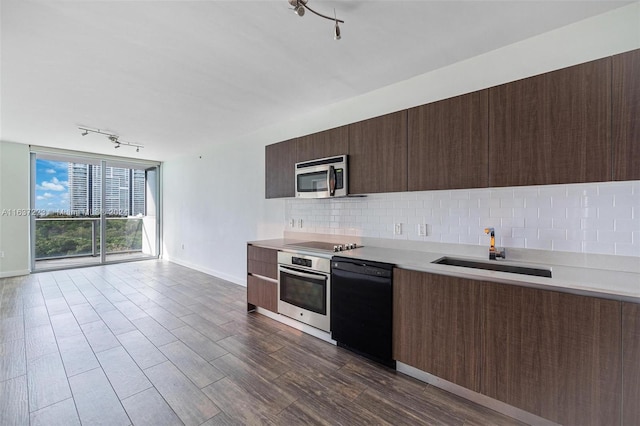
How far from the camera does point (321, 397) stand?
74.0 inches

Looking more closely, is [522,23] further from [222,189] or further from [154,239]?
[154,239]

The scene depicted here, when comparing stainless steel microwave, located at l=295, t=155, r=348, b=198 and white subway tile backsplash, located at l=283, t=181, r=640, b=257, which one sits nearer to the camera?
white subway tile backsplash, located at l=283, t=181, r=640, b=257

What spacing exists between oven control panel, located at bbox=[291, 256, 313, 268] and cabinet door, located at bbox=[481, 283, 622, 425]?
1.57 metres

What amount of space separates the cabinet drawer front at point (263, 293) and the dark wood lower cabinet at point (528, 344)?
63.7 inches

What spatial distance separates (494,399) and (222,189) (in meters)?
4.86

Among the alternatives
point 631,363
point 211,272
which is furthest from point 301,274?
point 211,272

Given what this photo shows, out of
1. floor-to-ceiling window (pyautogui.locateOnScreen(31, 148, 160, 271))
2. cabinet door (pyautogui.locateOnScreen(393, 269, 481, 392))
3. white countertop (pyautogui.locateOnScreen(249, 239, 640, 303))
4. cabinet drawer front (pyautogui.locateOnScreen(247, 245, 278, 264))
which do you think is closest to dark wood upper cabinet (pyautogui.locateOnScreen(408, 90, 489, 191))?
white countertop (pyautogui.locateOnScreen(249, 239, 640, 303))

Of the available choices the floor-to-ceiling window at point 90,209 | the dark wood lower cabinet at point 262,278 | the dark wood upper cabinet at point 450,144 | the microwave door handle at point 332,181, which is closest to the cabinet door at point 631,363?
the dark wood upper cabinet at point 450,144

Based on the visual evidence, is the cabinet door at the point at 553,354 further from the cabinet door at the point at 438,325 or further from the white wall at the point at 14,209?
the white wall at the point at 14,209

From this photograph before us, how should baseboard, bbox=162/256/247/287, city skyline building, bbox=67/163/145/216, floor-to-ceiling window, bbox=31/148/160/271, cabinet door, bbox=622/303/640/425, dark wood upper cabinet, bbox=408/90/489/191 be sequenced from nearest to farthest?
1. cabinet door, bbox=622/303/640/425
2. dark wood upper cabinet, bbox=408/90/489/191
3. baseboard, bbox=162/256/247/287
4. floor-to-ceiling window, bbox=31/148/160/271
5. city skyline building, bbox=67/163/145/216

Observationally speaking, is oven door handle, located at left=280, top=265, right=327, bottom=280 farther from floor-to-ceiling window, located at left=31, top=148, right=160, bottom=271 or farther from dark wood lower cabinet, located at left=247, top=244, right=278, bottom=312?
floor-to-ceiling window, located at left=31, top=148, right=160, bottom=271

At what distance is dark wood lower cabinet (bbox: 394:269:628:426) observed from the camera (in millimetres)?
1342

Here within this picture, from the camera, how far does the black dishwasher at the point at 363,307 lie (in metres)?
2.16

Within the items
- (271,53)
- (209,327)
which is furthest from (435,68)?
(209,327)
